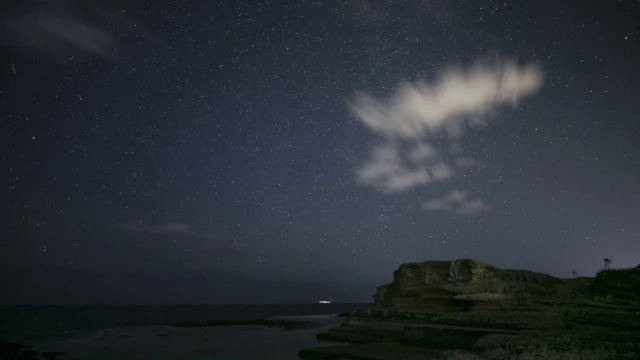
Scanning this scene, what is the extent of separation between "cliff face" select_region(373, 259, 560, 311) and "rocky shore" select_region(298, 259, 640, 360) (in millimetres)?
96

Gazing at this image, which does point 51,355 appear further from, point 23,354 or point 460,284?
point 460,284

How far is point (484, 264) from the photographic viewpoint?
37.7m

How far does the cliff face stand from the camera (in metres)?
35.4

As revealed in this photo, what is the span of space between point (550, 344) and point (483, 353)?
3225mm

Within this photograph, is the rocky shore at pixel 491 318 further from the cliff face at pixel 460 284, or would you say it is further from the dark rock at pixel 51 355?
the dark rock at pixel 51 355

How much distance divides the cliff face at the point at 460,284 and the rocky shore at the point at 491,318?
96 mm

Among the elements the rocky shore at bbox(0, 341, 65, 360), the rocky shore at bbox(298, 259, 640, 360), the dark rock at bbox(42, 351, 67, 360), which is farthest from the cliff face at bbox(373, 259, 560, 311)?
the rocky shore at bbox(0, 341, 65, 360)

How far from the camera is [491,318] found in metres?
25.4

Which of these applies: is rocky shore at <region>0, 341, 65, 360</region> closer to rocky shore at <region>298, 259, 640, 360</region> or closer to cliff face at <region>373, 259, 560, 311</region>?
rocky shore at <region>298, 259, 640, 360</region>

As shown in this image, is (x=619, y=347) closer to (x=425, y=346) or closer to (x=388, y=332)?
(x=425, y=346)

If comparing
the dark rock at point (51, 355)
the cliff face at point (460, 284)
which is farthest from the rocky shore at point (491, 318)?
the dark rock at point (51, 355)

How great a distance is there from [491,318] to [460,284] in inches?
445

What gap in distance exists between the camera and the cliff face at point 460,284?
35406 millimetres

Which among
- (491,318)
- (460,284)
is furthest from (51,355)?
(460,284)
